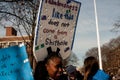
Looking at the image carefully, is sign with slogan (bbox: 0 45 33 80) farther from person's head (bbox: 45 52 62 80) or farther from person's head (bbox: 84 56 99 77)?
person's head (bbox: 84 56 99 77)

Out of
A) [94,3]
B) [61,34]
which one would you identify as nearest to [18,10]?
[94,3]

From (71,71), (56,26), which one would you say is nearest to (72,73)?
(71,71)

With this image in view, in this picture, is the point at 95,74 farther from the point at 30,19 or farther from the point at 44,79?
the point at 30,19

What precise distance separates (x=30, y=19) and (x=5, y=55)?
41.6ft

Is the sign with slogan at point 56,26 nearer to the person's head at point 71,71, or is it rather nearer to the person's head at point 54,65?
the person's head at point 54,65

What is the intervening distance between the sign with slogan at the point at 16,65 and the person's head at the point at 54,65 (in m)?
0.39

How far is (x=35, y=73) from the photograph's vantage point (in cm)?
434

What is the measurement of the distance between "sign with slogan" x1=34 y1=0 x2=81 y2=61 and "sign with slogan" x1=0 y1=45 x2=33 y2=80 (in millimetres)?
338

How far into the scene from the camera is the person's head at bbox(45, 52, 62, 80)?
169 inches

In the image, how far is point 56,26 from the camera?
4.60 meters

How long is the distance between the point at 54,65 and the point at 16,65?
0.50m

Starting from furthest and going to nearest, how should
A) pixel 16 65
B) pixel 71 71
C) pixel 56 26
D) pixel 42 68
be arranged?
pixel 71 71, pixel 56 26, pixel 42 68, pixel 16 65

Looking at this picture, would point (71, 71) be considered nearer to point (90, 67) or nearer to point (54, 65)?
point (90, 67)

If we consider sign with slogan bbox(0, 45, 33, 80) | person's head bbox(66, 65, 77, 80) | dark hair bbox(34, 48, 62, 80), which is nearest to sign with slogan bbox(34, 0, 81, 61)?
dark hair bbox(34, 48, 62, 80)
